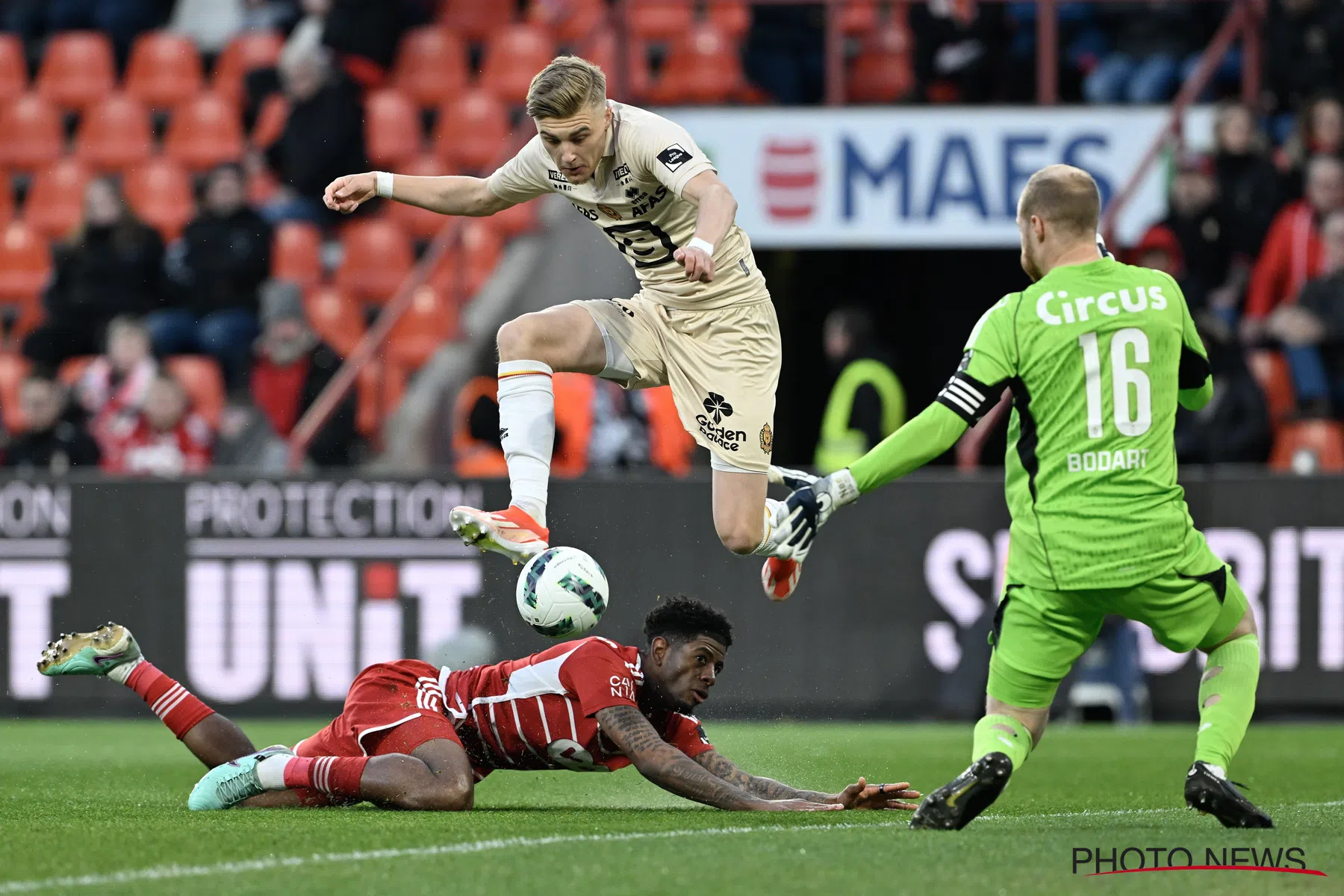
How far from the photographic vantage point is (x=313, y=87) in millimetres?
14062

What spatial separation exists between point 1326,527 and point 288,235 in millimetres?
7223

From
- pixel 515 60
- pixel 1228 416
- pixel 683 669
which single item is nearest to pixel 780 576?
pixel 683 669

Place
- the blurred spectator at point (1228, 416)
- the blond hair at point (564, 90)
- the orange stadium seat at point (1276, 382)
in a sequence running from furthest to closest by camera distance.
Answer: the orange stadium seat at point (1276, 382) < the blurred spectator at point (1228, 416) < the blond hair at point (564, 90)

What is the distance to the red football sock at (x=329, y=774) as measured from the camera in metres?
6.45

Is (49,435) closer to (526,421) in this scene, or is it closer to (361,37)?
(361,37)

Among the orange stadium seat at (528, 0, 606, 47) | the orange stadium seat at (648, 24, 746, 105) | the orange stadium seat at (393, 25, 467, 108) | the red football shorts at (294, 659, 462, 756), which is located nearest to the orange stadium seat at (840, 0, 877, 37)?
the orange stadium seat at (648, 24, 746, 105)

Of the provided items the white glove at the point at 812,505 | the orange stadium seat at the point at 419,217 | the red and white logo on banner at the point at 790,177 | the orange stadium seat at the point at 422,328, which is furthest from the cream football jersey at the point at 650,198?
the orange stadium seat at the point at 419,217

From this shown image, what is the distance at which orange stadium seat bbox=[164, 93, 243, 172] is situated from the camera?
602 inches

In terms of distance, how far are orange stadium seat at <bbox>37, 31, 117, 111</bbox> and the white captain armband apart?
39.1ft

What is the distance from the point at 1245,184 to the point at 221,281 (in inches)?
266

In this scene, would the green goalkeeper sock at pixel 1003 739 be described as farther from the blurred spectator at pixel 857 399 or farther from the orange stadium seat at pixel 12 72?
the orange stadium seat at pixel 12 72

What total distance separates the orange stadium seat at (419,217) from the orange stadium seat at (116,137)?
8.78ft

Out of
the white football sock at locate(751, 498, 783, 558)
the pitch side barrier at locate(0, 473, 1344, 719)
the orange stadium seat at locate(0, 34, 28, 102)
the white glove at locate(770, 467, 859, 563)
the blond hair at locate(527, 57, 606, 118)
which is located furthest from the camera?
the orange stadium seat at locate(0, 34, 28, 102)

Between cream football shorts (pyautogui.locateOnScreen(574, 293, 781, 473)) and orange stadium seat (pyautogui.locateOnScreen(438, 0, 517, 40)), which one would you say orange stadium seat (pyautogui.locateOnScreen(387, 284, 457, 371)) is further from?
cream football shorts (pyautogui.locateOnScreen(574, 293, 781, 473))
